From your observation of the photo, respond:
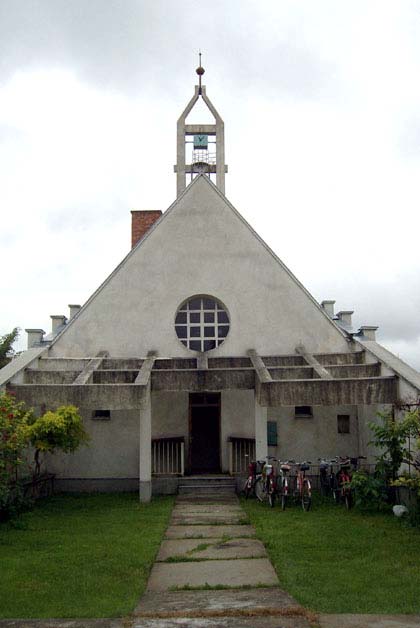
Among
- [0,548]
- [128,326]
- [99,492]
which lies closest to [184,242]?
[128,326]

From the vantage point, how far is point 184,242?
20797 millimetres

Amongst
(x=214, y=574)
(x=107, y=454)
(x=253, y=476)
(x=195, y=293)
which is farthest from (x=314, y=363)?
(x=214, y=574)

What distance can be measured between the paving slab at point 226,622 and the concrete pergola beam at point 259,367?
942 cm

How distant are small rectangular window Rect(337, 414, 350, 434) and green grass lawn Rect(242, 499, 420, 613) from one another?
5466 mm

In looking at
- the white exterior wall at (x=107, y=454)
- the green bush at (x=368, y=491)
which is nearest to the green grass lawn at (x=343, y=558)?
the green bush at (x=368, y=491)

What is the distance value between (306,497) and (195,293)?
820 centimetres

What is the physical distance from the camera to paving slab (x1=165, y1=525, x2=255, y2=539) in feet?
38.0

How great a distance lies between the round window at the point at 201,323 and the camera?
20672 millimetres

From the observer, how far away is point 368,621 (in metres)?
6.39

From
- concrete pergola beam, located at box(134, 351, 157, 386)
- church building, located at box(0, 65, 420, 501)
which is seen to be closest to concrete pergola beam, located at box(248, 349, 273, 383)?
church building, located at box(0, 65, 420, 501)

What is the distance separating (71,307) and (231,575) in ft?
52.5

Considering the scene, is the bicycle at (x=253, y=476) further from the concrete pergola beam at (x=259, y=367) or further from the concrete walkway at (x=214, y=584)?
the concrete walkway at (x=214, y=584)

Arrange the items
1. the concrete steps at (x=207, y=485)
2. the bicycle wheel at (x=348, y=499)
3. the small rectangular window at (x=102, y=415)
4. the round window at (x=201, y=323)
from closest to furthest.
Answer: the bicycle wheel at (x=348, y=499)
the concrete steps at (x=207, y=485)
the small rectangular window at (x=102, y=415)
the round window at (x=201, y=323)

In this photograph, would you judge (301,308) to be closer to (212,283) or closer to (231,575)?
(212,283)
